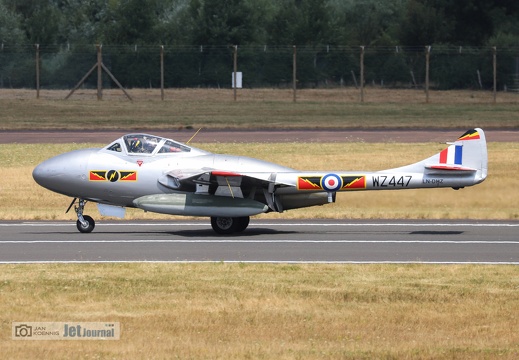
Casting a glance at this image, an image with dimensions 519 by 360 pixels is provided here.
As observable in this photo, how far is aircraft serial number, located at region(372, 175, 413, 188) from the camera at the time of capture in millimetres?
20672

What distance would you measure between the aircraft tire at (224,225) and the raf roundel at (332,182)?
78.6 inches

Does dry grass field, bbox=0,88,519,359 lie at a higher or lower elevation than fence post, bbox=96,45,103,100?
lower

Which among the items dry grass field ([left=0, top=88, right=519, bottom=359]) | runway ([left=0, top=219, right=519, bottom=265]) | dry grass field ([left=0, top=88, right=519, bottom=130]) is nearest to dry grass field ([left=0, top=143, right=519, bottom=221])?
dry grass field ([left=0, top=88, right=519, bottom=359])

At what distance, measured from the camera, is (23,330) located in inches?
468

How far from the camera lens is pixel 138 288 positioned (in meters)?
14.5

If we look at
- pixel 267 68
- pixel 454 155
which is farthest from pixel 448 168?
pixel 267 68

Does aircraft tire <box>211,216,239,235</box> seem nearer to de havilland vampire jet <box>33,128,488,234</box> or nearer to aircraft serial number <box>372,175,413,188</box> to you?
de havilland vampire jet <box>33,128,488,234</box>

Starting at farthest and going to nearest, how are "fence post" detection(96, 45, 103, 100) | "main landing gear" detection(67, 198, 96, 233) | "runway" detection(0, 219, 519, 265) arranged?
"fence post" detection(96, 45, 103, 100) → "main landing gear" detection(67, 198, 96, 233) → "runway" detection(0, 219, 519, 265)

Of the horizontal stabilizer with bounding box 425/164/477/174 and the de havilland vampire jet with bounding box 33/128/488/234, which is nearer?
the horizontal stabilizer with bounding box 425/164/477/174

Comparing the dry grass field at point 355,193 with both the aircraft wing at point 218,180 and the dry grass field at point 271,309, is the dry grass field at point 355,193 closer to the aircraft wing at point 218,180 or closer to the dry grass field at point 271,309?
the aircraft wing at point 218,180

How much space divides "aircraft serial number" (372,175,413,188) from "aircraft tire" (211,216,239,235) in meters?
2.89

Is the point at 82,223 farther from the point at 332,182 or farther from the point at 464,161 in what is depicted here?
the point at 464,161

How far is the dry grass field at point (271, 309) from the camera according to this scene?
11156 mm

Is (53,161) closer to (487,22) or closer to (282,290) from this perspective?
(282,290)
